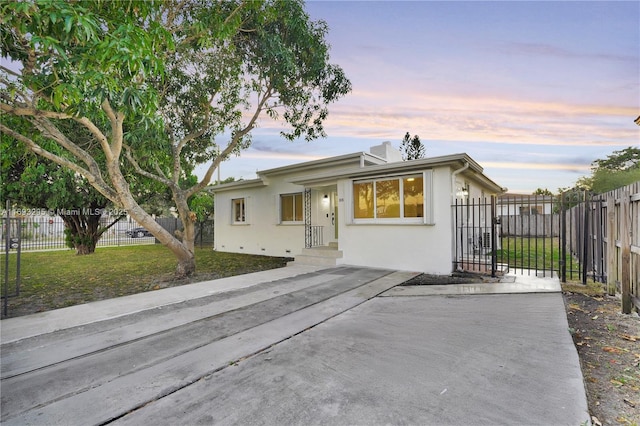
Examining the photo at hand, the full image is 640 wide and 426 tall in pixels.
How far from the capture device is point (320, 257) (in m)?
9.33

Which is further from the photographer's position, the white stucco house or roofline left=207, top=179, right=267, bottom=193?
roofline left=207, top=179, right=267, bottom=193

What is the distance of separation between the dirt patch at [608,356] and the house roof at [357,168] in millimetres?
3680

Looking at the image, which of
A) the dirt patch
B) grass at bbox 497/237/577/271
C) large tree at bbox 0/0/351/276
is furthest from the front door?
the dirt patch

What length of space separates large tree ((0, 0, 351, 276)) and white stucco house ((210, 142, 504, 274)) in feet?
7.60

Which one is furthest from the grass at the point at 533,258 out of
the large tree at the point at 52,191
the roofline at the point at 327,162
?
the large tree at the point at 52,191

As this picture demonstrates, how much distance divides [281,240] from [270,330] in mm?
8562

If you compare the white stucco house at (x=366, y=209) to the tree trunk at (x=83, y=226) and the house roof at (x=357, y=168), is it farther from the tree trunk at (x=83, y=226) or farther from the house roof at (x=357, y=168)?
the tree trunk at (x=83, y=226)

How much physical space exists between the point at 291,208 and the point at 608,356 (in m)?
10.1

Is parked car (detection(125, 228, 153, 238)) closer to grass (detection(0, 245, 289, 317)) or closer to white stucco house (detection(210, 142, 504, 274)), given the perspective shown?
grass (detection(0, 245, 289, 317))

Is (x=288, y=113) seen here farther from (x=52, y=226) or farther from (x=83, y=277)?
(x=52, y=226)

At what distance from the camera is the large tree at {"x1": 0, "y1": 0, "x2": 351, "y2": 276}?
150 inches

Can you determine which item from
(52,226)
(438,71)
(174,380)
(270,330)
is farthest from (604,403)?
(52,226)

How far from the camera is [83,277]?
7957 mm

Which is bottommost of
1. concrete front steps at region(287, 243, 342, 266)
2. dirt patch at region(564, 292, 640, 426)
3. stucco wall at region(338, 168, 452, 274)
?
dirt patch at region(564, 292, 640, 426)
